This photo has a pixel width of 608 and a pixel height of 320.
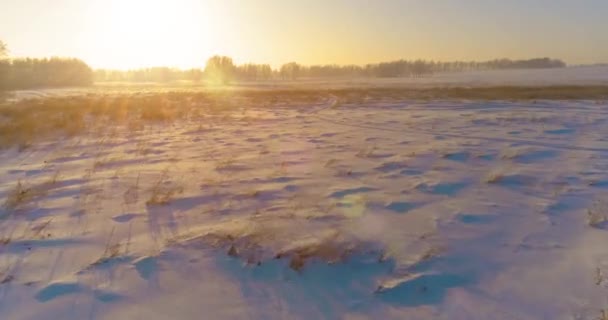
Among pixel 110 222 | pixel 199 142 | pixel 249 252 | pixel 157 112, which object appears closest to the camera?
pixel 249 252

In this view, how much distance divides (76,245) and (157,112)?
14482mm

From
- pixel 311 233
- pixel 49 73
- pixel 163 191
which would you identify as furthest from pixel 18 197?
pixel 49 73

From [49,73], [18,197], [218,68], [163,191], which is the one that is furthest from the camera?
[218,68]

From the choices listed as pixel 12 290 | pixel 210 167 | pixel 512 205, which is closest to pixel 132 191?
pixel 210 167

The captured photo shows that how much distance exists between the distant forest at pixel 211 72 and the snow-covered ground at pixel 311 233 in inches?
2488

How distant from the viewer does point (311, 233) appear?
15.5 feet

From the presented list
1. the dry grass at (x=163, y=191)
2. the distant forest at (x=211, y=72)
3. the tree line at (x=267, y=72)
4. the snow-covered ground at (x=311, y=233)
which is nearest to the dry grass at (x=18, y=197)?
the snow-covered ground at (x=311, y=233)

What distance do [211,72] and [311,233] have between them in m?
121

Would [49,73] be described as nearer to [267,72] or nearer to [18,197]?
[267,72]

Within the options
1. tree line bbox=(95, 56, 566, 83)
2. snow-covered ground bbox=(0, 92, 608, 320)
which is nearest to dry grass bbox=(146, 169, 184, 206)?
snow-covered ground bbox=(0, 92, 608, 320)

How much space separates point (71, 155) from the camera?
9.64m

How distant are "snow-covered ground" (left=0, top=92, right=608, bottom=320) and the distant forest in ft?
207

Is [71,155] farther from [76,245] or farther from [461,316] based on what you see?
[461,316]

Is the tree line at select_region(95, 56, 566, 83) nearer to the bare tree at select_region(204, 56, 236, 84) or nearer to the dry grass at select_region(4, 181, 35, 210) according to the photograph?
the bare tree at select_region(204, 56, 236, 84)
